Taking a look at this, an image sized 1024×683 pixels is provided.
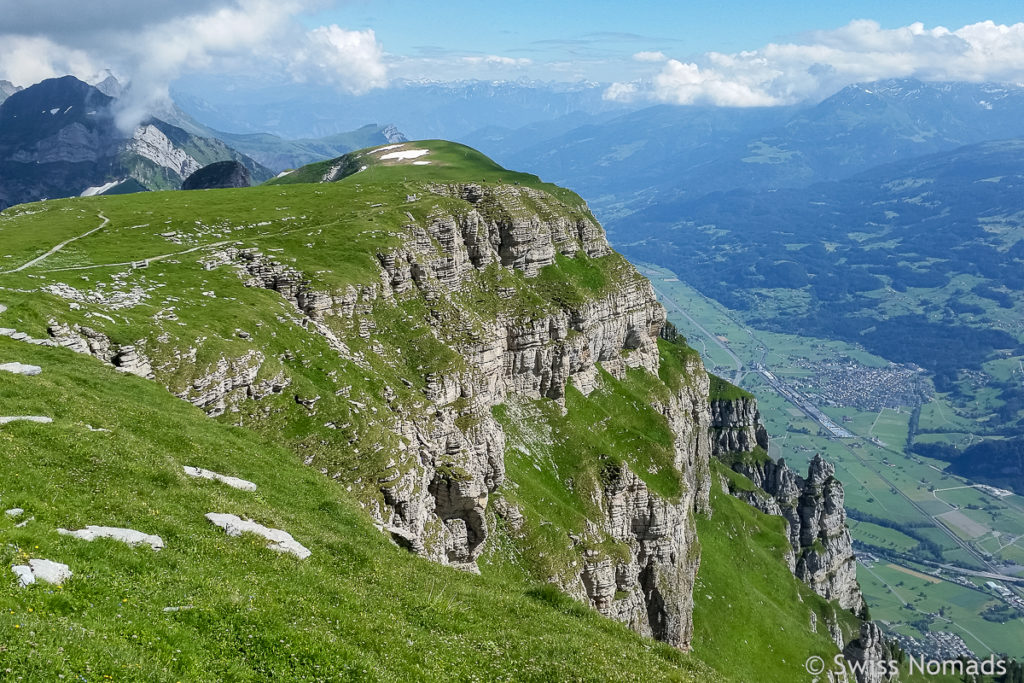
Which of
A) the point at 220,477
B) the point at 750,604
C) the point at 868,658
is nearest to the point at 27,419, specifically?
the point at 220,477

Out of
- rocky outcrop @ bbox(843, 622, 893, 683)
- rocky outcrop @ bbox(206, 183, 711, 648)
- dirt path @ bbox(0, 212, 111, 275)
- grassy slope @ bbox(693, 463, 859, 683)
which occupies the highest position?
dirt path @ bbox(0, 212, 111, 275)

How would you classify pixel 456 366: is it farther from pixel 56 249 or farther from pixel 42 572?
pixel 42 572

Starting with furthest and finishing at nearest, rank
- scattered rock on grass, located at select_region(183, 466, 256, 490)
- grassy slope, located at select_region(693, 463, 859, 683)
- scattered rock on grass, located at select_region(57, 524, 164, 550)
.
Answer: grassy slope, located at select_region(693, 463, 859, 683)
scattered rock on grass, located at select_region(183, 466, 256, 490)
scattered rock on grass, located at select_region(57, 524, 164, 550)

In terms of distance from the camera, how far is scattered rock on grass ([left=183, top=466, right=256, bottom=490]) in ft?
111

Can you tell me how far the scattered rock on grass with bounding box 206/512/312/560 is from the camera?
27562mm

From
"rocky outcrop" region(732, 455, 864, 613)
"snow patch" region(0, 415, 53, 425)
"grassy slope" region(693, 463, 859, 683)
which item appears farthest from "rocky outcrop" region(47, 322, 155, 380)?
"rocky outcrop" region(732, 455, 864, 613)

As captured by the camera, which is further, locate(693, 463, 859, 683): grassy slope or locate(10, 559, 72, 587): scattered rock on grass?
locate(693, 463, 859, 683): grassy slope

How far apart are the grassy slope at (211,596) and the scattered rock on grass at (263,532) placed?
579 mm

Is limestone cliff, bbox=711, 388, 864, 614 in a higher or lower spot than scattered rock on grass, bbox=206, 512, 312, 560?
lower

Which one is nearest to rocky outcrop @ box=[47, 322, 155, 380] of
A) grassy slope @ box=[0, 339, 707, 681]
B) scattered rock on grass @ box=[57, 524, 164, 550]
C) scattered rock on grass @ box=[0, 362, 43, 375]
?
scattered rock on grass @ box=[0, 362, 43, 375]

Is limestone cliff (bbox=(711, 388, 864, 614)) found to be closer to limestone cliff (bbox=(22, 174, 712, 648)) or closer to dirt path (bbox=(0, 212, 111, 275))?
limestone cliff (bbox=(22, 174, 712, 648))

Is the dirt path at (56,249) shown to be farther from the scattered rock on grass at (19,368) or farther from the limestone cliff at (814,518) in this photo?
the limestone cliff at (814,518)

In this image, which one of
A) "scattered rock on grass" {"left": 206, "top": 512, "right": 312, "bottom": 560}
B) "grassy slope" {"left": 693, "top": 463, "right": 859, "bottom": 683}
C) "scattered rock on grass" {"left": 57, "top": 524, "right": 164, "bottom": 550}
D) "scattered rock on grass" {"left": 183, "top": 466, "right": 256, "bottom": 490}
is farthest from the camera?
"grassy slope" {"left": 693, "top": 463, "right": 859, "bottom": 683}

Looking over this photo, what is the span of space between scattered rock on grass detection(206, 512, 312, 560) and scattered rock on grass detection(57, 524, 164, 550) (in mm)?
3792
